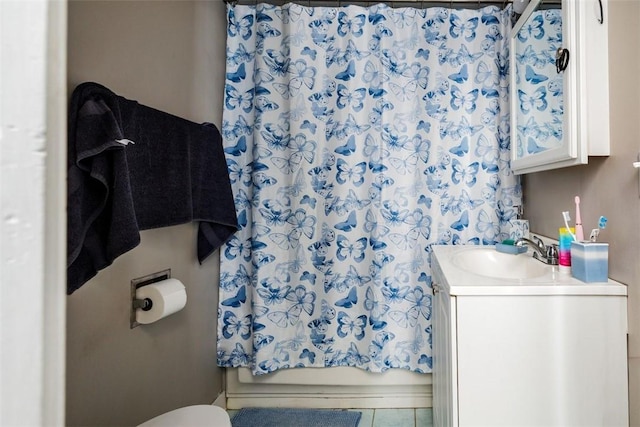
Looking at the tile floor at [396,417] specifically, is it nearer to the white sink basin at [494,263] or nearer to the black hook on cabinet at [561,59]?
the white sink basin at [494,263]

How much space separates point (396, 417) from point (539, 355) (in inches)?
44.5

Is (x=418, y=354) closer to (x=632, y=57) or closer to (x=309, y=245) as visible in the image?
(x=309, y=245)

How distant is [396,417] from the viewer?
75.2 inches

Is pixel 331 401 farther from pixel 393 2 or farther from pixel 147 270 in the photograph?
pixel 393 2

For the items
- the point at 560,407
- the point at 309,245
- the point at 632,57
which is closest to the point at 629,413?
the point at 560,407

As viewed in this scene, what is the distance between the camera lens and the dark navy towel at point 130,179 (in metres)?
0.97

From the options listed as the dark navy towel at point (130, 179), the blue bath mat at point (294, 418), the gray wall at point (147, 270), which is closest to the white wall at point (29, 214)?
the dark navy towel at point (130, 179)

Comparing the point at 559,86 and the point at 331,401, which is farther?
the point at 331,401

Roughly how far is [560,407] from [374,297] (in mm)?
952

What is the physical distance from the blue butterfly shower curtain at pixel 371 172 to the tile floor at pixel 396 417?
0.26 m

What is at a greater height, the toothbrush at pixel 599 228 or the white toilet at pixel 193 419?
the toothbrush at pixel 599 228

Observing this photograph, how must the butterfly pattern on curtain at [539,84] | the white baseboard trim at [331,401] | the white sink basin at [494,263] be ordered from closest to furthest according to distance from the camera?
the butterfly pattern on curtain at [539,84] → the white sink basin at [494,263] → the white baseboard trim at [331,401]

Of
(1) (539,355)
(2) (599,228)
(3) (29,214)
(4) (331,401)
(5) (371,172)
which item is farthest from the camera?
(4) (331,401)

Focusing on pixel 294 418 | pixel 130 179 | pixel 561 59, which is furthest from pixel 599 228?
pixel 294 418
